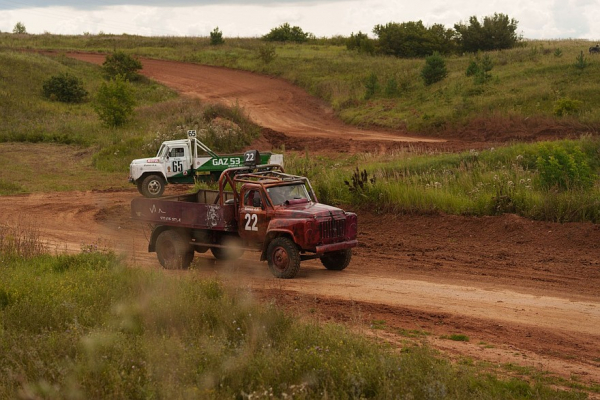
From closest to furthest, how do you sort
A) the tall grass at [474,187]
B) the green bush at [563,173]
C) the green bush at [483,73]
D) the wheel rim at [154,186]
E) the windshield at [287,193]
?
1. the windshield at [287,193]
2. the tall grass at [474,187]
3. the green bush at [563,173]
4. the wheel rim at [154,186]
5. the green bush at [483,73]

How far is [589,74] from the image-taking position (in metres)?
37.1

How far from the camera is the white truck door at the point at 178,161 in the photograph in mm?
25875

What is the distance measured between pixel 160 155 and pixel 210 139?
6.85 metres

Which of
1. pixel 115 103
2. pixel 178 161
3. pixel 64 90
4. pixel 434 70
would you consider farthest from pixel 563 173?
pixel 64 90

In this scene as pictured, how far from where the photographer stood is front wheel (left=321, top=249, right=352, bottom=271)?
50.5 ft

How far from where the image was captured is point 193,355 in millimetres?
8625

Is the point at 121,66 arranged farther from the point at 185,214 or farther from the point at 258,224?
the point at 258,224

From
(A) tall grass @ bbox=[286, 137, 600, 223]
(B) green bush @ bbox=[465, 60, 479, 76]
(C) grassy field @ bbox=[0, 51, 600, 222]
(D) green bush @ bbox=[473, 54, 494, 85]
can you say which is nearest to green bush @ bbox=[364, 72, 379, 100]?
(B) green bush @ bbox=[465, 60, 479, 76]

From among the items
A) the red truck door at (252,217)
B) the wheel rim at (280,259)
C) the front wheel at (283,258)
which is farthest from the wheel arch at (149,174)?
the wheel rim at (280,259)

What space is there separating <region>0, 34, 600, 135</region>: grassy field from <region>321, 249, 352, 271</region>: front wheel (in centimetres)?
1955

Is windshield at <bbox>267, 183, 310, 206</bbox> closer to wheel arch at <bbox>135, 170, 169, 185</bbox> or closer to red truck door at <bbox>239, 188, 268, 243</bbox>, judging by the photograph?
red truck door at <bbox>239, 188, 268, 243</bbox>

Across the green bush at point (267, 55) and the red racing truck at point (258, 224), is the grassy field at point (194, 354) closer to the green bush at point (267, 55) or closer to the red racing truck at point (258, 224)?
the red racing truck at point (258, 224)

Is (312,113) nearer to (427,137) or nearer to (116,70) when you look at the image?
(427,137)

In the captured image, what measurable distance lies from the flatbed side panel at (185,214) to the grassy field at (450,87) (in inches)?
829
